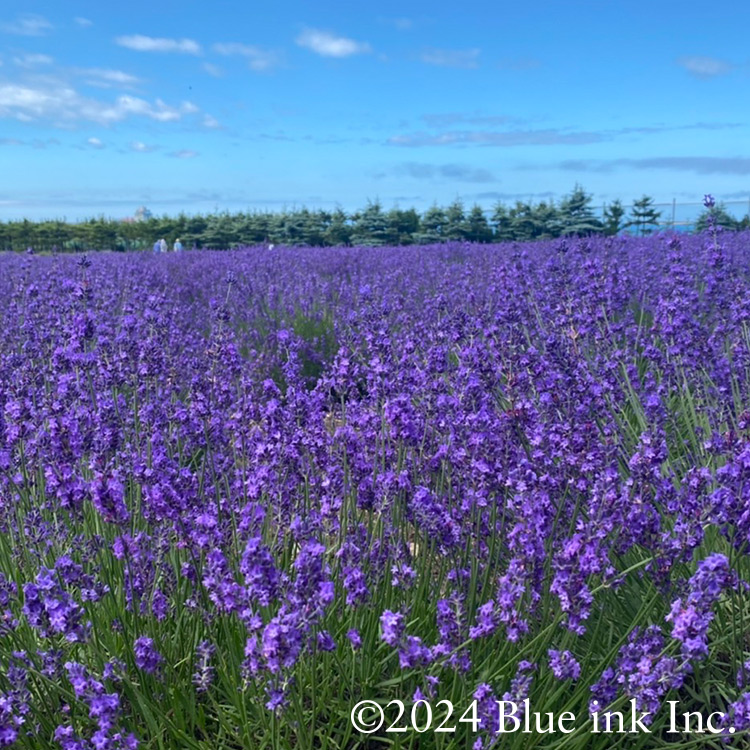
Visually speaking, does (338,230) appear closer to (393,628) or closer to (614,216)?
(614,216)

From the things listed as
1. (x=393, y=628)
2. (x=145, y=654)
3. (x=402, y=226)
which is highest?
(x=402, y=226)

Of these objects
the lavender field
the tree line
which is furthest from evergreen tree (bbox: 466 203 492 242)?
the lavender field

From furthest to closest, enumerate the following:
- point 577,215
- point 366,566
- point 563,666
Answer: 1. point 577,215
2. point 366,566
3. point 563,666

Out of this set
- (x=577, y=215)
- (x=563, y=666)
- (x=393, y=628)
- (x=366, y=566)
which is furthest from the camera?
(x=577, y=215)

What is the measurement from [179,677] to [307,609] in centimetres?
67

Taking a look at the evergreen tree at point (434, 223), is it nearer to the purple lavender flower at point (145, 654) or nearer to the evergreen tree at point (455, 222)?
the evergreen tree at point (455, 222)

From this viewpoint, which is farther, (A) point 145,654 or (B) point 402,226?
(B) point 402,226

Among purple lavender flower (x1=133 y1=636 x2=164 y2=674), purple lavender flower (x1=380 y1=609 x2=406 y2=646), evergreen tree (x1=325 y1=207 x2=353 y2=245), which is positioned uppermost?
evergreen tree (x1=325 y1=207 x2=353 y2=245)

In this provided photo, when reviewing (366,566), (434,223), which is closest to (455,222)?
(434,223)

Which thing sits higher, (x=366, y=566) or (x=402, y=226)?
(x=402, y=226)

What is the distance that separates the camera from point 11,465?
2412mm

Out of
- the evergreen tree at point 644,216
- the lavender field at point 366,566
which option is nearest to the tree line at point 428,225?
the evergreen tree at point 644,216

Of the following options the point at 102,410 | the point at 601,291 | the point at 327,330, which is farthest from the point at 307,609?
the point at 327,330

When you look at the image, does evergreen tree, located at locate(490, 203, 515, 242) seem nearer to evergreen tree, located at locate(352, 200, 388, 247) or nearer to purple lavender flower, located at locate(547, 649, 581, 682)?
evergreen tree, located at locate(352, 200, 388, 247)
